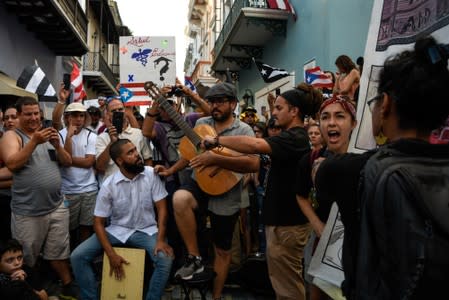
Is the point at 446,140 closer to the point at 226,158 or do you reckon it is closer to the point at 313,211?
the point at 313,211

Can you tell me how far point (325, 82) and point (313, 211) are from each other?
4557mm

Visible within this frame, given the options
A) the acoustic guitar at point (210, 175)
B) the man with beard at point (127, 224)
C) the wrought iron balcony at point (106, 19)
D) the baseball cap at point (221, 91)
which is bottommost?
the man with beard at point (127, 224)

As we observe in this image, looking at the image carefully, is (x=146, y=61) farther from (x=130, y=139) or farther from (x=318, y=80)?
(x=318, y=80)

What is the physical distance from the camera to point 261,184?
6453mm

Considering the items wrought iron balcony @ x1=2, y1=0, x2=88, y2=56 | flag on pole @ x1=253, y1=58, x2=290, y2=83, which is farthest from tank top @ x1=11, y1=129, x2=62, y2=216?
wrought iron balcony @ x1=2, y1=0, x2=88, y2=56

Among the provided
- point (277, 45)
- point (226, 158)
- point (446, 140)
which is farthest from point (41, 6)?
point (446, 140)

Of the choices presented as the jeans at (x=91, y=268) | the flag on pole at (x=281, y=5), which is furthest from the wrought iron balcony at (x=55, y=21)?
the jeans at (x=91, y=268)

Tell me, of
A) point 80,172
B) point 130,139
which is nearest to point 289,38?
point 130,139

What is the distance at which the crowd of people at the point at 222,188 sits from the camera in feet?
4.76

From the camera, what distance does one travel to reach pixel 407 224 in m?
1.36

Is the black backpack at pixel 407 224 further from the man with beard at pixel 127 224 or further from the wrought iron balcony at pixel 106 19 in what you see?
the wrought iron balcony at pixel 106 19

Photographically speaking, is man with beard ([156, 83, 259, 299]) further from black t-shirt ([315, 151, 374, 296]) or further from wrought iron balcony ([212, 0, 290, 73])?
wrought iron balcony ([212, 0, 290, 73])

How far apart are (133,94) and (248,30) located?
8112 millimetres

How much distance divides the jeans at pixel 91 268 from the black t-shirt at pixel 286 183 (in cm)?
115
